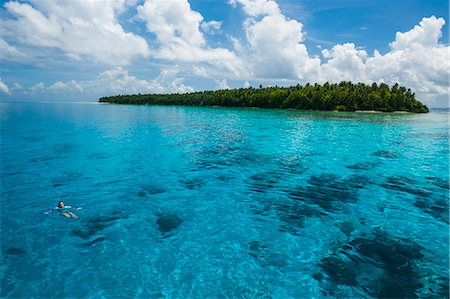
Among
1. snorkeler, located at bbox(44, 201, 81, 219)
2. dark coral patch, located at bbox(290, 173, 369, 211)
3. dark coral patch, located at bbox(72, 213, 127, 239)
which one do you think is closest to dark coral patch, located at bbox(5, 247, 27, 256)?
dark coral patch, located at bbox(72, 213, 127, 239)

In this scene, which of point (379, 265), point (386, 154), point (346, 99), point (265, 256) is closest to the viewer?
point (379, 265)

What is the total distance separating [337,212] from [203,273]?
28.8 ft

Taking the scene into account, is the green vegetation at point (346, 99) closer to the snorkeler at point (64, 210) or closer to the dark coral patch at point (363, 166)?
the dark coral patch at point (363, 166)

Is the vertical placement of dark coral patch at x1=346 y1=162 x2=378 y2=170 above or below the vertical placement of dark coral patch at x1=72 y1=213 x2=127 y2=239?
above

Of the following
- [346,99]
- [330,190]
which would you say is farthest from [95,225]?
[346,99]

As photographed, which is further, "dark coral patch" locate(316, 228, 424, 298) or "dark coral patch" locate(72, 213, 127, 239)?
"dark coral patch" locate(72, 213, 127, 239)

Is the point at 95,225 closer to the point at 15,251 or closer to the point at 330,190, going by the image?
the point at 15,251

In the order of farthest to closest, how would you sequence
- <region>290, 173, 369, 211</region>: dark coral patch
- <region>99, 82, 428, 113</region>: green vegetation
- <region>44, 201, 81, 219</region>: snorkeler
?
<region>99, 82, 428, 113</region>: green vegetation
<region>290, 173, 369, 211</region>: dark coral patch
<region>44, 201, 81, 219</region>: snorkeler

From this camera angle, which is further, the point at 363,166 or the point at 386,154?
the point at 386,154

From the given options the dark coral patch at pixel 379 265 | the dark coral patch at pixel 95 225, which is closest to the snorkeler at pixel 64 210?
the dark coral patch at pixel 95 225

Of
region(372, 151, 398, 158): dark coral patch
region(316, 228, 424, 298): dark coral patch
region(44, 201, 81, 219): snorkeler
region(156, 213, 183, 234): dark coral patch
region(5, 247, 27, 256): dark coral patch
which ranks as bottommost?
region(316, 228, 424, 298): dark coral patch

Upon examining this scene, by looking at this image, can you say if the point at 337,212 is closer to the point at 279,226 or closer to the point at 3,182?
the point at 279,226

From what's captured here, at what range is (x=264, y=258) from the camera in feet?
34.4

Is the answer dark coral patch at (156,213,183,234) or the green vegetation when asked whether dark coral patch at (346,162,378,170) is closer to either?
dark coral patch at (156,213,183,234)
